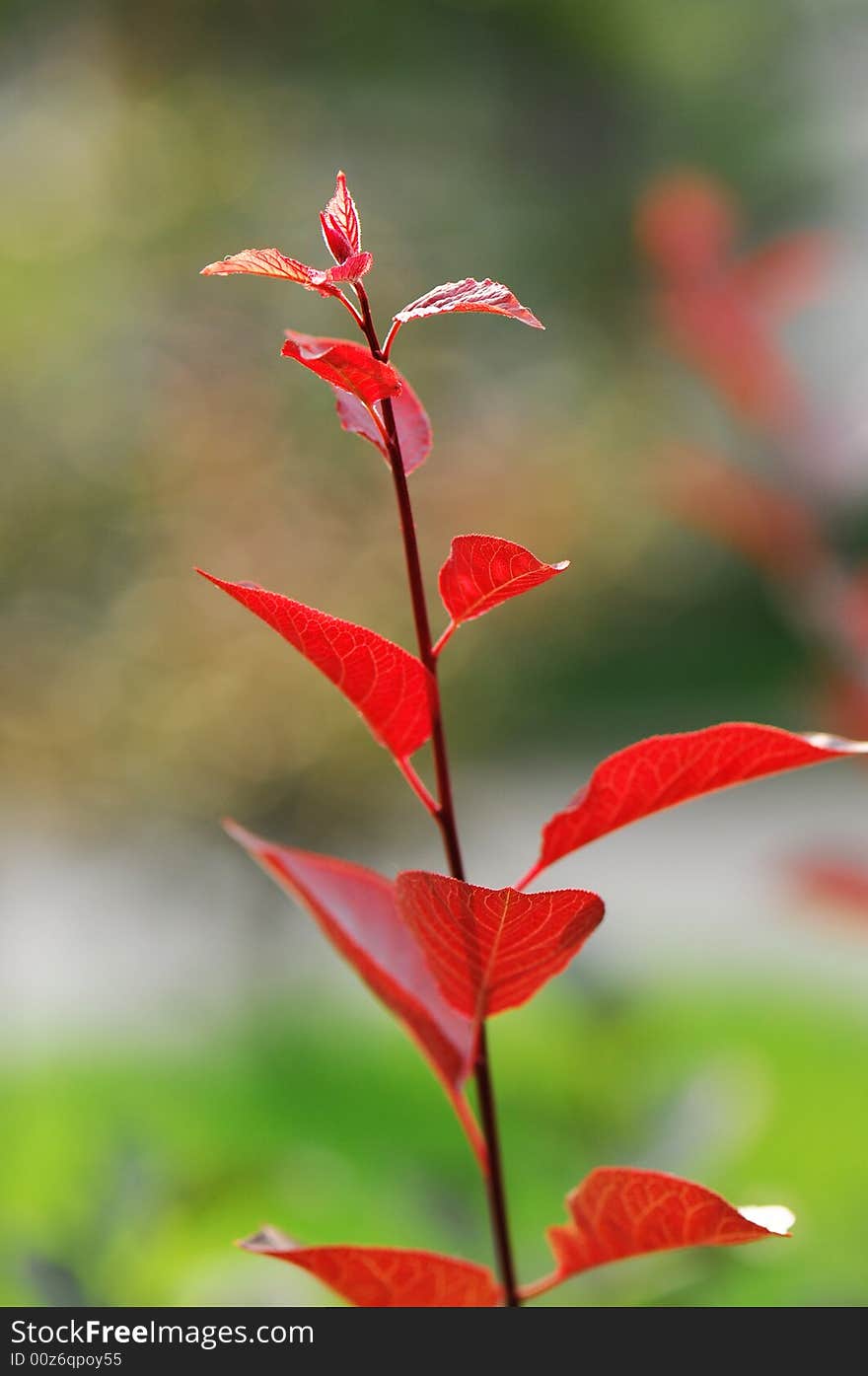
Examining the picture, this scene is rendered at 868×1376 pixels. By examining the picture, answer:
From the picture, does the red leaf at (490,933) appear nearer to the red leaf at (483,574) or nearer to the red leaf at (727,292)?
the red leaf at (483,574)

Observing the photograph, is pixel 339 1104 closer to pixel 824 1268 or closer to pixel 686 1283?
pixel 824 1268

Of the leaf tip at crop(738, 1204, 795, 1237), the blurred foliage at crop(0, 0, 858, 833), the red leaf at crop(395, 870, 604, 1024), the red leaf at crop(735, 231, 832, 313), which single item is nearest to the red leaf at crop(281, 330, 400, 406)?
the red leaf at crop(395, 870, 604, 1024)

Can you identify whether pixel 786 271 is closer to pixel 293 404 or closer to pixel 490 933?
pixel 490 933

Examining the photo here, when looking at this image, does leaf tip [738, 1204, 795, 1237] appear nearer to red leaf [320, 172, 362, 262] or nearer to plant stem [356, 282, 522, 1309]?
plant stem [356, 282, 522, 1309]

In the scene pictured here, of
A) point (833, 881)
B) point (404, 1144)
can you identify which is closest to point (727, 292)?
point (833, 881)

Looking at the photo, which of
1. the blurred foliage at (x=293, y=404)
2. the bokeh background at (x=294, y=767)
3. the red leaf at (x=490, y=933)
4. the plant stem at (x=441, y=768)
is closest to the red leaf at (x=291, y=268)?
the plant stem at (x=441, y=768)
